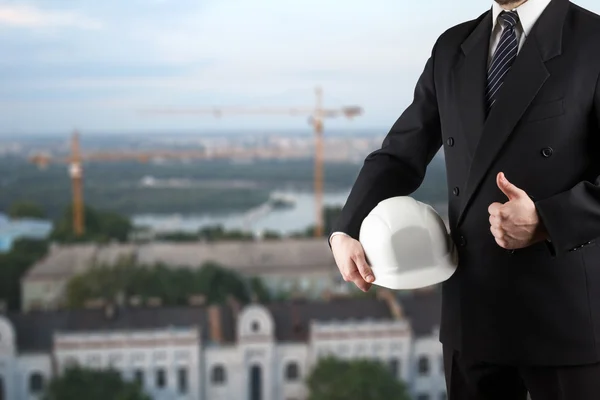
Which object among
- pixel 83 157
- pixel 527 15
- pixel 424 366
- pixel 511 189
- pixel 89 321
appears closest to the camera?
pixel 511 189

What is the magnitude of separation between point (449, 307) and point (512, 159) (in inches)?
7.8

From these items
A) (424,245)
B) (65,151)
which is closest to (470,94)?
(424,245)

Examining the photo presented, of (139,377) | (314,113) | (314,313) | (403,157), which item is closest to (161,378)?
(139,377)

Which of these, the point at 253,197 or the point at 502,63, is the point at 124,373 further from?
the point at 502,63

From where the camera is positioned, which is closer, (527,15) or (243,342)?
(527,15)

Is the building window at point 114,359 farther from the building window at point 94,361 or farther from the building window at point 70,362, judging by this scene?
the building window at point 70,362

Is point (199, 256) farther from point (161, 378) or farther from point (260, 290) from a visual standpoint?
point (161, 378)

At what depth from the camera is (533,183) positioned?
902 mm

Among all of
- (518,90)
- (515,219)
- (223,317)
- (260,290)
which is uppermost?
(518,90)

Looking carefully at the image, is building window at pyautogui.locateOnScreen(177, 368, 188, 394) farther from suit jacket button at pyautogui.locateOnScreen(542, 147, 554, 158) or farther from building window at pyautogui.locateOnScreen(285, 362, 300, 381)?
suit jacket button at pyautogui.locateOnScreen(542, 147, 554, 158)

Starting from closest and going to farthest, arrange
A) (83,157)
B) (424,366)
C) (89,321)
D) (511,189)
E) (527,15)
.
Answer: (511,189)
(527,15)
(424,366)
(89,321)
(83,157)

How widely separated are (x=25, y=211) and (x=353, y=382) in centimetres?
174

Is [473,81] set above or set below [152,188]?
above

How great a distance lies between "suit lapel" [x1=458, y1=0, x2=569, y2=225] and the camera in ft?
2.93
